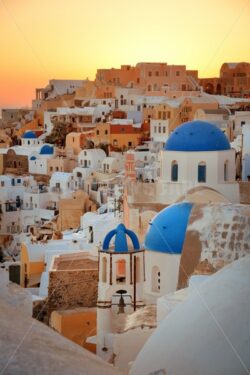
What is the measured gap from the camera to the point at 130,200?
41.9 feet

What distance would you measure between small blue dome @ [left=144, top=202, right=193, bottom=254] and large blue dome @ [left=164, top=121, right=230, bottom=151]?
11.0 ft

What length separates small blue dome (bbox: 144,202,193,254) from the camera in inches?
336

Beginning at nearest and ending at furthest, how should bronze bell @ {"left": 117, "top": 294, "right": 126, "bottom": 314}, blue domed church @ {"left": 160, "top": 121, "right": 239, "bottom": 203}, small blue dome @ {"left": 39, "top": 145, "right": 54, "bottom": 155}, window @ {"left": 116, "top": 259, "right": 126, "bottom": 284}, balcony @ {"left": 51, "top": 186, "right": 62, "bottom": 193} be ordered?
bronze bell @ {"left": 117, "top": 294, "right": 126, "bottom": 314} < window @ {"left": 116, "top": 259, "right": 126, "bottom": 284} < blue domed church @ {"left": 160, "top": 121, "right": 239, "bottom": 203} < balcony @ {"left": 51, "top": 186, "right": 62, "bottom": 193} < small blue dome @ {"left": 39, "top": 145, "right": 54, "bottom": 155}

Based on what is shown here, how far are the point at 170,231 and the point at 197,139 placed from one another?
386cm

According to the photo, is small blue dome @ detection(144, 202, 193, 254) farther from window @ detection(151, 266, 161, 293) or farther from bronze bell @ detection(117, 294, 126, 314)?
bronze bell @ detection(117, 294, 126, 314)

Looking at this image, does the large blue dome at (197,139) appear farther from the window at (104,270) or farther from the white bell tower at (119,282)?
the window at (104,270)

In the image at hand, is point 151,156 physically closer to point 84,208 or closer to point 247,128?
point 84,208

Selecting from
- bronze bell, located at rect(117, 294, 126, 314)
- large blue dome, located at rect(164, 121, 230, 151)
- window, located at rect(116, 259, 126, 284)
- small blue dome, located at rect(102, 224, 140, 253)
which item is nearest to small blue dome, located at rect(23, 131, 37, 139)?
large blue dome, located at rect(164, 121, 230, 151)

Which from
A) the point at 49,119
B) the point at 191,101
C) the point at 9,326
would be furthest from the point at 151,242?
the point at 49,119

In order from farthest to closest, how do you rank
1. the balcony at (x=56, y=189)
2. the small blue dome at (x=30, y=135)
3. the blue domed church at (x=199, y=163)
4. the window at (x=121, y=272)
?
1. the small blue dome at (x=30, y=135)
2. the balcony at (x=56, y=189)
3. the blue domed church at (x=199, y=163)
4. the window at (x=121, y=272)

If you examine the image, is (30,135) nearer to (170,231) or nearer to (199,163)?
(199,163)

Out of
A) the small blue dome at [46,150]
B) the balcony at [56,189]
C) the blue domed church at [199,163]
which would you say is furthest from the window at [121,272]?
the small blue dome at [46,150]

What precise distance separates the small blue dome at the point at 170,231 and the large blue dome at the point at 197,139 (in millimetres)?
3341

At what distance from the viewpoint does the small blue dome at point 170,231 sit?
28.0 ft
